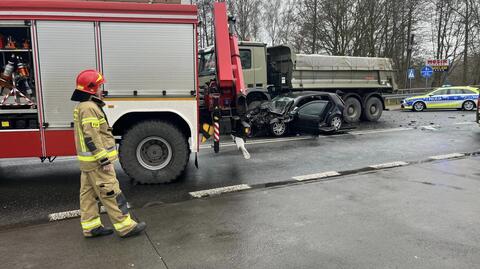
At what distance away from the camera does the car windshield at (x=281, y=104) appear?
1203 cm

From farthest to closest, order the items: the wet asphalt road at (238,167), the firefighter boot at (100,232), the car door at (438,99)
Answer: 1. the car door at (438,99)
2. the wet asphalt road at (238,167)
3. the firefighter boot at (100,232)

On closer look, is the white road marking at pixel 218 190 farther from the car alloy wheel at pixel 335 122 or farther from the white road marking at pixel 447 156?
the car alloy wheel at pixel 335 122

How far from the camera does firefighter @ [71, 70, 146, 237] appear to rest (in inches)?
161

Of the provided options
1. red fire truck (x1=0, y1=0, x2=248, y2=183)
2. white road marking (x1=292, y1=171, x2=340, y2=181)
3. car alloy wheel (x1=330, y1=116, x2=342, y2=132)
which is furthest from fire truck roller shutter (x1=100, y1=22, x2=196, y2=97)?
car alloy wheel (x1=330, y1=116, x2=342, y2=132)

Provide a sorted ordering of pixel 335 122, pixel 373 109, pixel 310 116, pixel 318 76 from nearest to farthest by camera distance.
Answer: pixel 310 116 < pixel 335 122 < pixel 318 76 < pixel 373 109

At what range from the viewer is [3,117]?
→ 5996mm

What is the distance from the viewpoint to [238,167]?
7742mm

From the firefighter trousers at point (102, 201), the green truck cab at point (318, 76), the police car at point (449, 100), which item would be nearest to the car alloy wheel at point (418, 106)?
the police car at point (449, 100)

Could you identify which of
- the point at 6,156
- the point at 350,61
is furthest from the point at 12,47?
the point at 350,61

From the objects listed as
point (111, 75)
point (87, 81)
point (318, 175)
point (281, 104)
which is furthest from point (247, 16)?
point (87, 81)

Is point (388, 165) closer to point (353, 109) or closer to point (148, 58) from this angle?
point (148, 58)

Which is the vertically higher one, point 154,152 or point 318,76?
point 318,76

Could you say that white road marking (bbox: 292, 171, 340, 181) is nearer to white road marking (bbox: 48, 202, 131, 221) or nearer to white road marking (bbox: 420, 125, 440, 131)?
white road marking (bbox: 48, 202, 131, 221)

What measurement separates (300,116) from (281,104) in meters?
0.79
